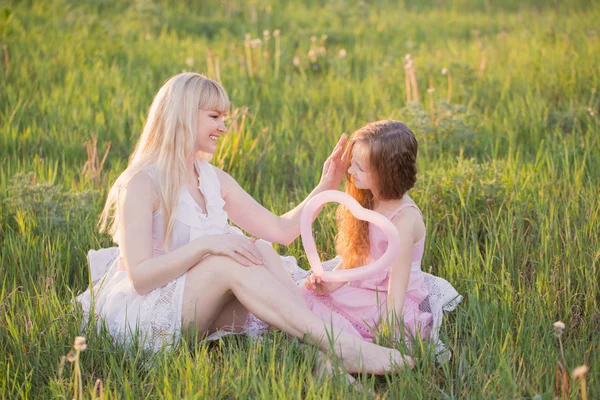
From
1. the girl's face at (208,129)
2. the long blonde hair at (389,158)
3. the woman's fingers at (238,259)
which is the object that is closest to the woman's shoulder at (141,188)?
the girl's face at (208,129)

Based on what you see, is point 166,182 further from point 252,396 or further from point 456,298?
point 456,298

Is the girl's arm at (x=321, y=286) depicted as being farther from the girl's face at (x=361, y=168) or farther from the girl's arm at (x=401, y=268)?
the girl's face at (x=361, y=168)

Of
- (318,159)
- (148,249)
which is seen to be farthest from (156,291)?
(318,159)

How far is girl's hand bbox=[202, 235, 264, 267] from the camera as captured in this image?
2.71 metres

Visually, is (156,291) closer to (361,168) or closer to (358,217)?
(358,217)

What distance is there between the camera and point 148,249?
9.06ft

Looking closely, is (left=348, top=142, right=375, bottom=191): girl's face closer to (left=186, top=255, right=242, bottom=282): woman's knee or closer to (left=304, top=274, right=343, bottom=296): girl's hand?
(left=304, top=274, right=343, bottom=296): girl's hand

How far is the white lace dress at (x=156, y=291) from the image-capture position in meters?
2.77

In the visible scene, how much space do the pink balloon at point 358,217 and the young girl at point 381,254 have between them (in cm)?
5

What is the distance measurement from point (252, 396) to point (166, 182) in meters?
0.90

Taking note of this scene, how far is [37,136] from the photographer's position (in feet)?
15.8

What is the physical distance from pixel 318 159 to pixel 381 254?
158cm

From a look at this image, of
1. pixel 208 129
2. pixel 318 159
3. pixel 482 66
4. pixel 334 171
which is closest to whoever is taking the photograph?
pixel 208 129

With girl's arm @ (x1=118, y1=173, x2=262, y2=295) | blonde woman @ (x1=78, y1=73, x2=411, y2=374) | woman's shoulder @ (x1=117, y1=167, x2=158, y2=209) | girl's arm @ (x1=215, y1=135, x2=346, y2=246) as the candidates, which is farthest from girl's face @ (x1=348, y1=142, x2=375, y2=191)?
woman's shoulder @ (x1=117, y1=167, x2=158, y2=209)
